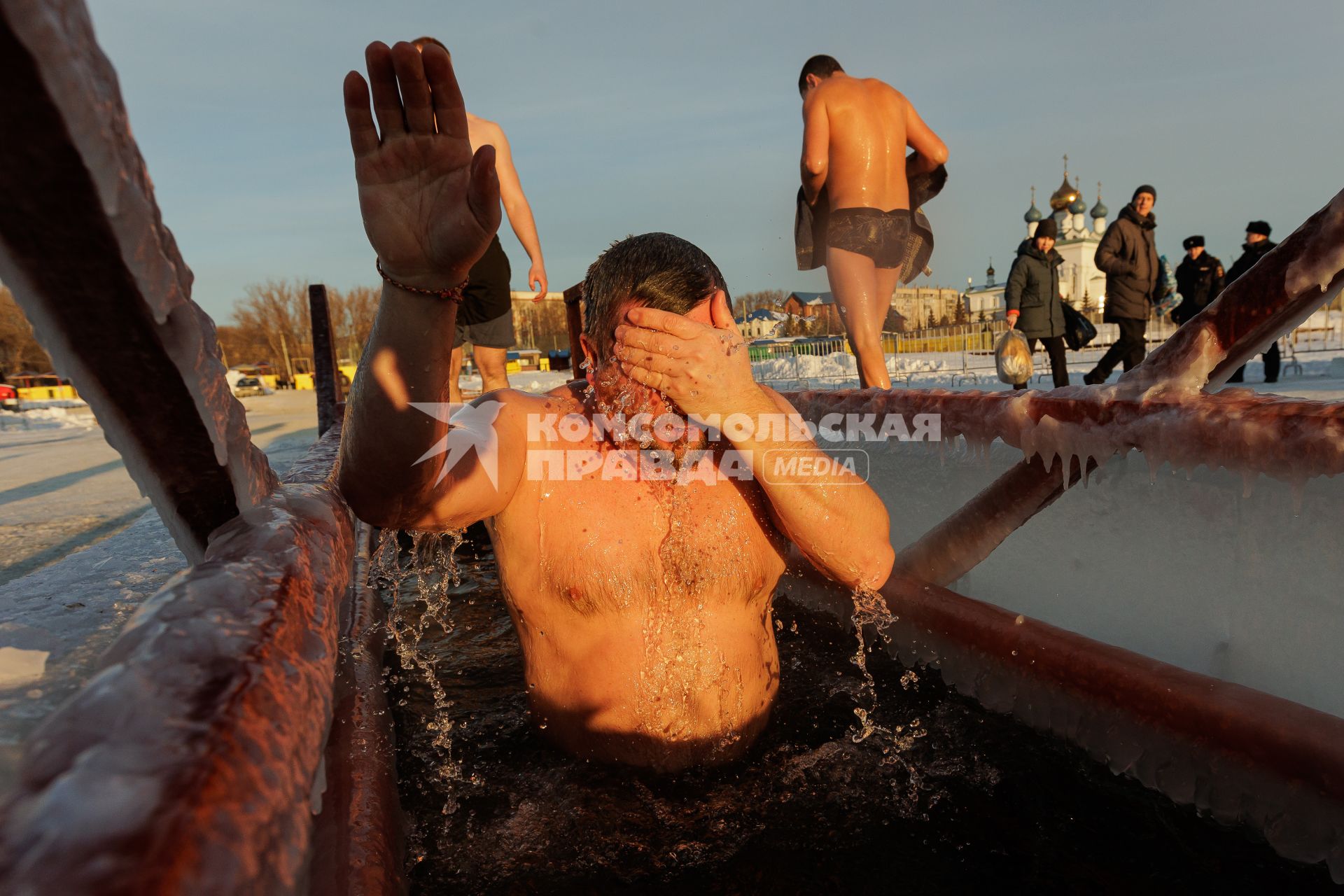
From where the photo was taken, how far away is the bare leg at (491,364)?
16.0 ft

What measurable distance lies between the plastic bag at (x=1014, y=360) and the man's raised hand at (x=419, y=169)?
2985 mm

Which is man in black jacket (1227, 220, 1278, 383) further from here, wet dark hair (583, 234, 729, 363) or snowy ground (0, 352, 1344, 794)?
wet dark hair (583, 234, 729, 363)

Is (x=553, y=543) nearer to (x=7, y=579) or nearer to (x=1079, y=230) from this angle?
(x=7, y=579)

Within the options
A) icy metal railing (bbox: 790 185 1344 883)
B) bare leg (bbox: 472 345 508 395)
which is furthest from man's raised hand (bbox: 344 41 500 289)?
bare leg (bbox: 472 345 508 395)

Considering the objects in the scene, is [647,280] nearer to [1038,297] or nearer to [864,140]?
[864,140]

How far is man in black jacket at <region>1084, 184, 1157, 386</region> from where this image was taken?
6.42m

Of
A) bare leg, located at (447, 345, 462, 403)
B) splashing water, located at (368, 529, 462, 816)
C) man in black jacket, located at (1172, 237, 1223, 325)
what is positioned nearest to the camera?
splashing water, located at (368, 529, 462, 816)

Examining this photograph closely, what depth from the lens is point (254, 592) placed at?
2.06ft

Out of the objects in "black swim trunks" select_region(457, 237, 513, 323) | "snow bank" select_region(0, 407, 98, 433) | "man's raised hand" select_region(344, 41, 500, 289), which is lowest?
"snow bank" select_region(0, 407, 98, 433)

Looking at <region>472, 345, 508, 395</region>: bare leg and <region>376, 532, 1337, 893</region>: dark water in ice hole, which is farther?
<region>472, 345, 508, 395</region>: bare leg

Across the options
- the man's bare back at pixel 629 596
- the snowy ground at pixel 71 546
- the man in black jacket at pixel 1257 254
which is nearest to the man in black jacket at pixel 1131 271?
the man in black jacket at pixel 1257 254

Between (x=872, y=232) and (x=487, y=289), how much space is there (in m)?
2.29

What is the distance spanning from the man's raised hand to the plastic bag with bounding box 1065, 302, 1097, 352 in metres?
6.36

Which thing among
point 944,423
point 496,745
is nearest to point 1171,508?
point 944,423
